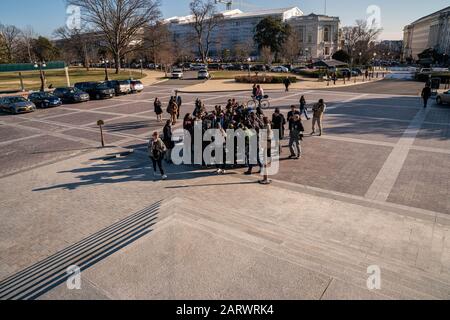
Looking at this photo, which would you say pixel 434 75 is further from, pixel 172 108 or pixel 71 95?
pixel 71 95

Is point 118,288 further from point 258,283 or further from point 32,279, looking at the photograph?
point 258,283

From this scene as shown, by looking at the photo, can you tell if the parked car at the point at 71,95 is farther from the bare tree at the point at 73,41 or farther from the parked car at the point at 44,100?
the bare tree at the point at 73,41

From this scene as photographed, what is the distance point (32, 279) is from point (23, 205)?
161 inches

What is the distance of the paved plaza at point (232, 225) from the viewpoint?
5.38 meters

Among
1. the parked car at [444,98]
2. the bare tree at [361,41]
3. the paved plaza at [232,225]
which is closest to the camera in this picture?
the paved plaza at [232,225]

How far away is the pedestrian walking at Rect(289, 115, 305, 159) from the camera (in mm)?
11742

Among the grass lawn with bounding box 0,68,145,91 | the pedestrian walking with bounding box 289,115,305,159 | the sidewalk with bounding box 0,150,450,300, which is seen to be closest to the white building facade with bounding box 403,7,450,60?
the grass lawn with bounding box 0,68,145,91

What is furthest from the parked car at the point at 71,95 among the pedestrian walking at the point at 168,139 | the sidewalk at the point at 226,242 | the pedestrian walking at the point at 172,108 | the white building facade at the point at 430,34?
the white building facade at the point at 430,34

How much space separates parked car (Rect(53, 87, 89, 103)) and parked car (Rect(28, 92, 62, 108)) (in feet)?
3.78

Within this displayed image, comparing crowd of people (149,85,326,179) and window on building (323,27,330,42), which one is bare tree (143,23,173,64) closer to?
crowd of people (149,85,326,179)

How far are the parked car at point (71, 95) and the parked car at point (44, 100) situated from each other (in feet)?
3.78

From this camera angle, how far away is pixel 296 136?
11914mm

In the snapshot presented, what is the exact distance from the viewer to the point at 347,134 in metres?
15.4
